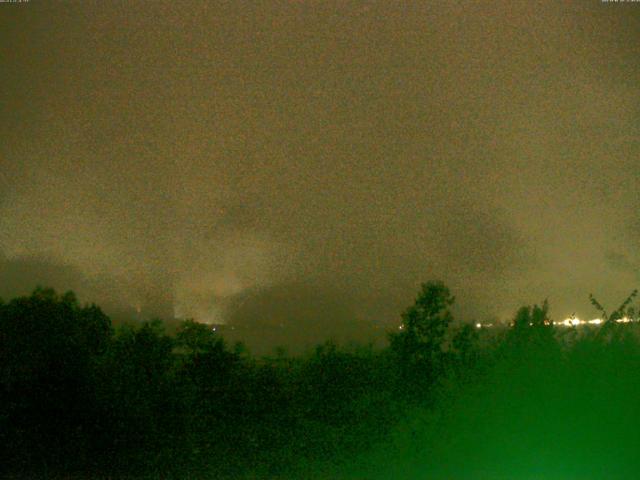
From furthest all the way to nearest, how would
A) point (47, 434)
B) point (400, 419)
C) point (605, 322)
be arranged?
1. point (605, 322)
2. point (400, 419)
3. point (47, 434)

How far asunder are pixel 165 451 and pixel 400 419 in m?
2.87

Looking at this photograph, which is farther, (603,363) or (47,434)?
(603,363)

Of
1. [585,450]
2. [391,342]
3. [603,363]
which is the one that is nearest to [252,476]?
[391,342]

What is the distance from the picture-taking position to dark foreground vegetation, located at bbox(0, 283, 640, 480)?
8617 millimetres

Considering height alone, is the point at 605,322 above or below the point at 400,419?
above

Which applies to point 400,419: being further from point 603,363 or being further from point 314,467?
point 603,363

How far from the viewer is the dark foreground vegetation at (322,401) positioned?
8617mm

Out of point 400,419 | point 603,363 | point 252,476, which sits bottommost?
point 252,476

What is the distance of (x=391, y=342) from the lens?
10727 millimetres

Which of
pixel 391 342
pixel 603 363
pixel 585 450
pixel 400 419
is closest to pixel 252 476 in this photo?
pixel 400 419

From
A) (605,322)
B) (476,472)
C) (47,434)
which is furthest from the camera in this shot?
(605,322)

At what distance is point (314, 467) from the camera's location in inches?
342

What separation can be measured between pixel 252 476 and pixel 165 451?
3.62 feet

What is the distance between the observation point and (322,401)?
393 inches
